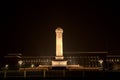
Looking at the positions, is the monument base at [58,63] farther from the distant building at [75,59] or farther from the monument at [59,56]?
the distant building at [75,59]

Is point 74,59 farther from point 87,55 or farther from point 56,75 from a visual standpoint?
point 56,75

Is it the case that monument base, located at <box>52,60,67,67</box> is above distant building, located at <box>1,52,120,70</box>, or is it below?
below

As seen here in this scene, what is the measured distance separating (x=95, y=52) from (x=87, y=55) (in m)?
1.53

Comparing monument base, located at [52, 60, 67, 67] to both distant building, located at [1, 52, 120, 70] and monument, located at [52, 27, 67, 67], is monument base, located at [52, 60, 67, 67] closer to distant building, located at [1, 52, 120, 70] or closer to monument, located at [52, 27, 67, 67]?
monument, located at [52, 27, 67, 67]

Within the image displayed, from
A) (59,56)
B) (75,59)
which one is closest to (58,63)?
(59,56)

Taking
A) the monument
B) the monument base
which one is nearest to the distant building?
the monument

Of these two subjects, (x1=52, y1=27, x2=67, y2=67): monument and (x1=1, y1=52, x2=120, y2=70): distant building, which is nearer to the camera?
(x1=52, y1=27, x2=67, y2=67): monument

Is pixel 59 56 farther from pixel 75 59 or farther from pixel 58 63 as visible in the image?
pixel 75 59

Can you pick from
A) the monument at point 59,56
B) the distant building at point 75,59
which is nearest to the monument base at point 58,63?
the monument at point 59,56

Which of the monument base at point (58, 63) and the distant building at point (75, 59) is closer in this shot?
the monument base at point (58, 63)

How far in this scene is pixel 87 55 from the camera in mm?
32938

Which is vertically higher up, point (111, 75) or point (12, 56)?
point (12, 56)

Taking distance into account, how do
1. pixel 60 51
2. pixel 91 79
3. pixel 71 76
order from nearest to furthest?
1. pixel 91 79
2. pixel 71 76
3. pixel 60 51

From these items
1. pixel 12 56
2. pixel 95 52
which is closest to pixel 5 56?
pixel 12 56
